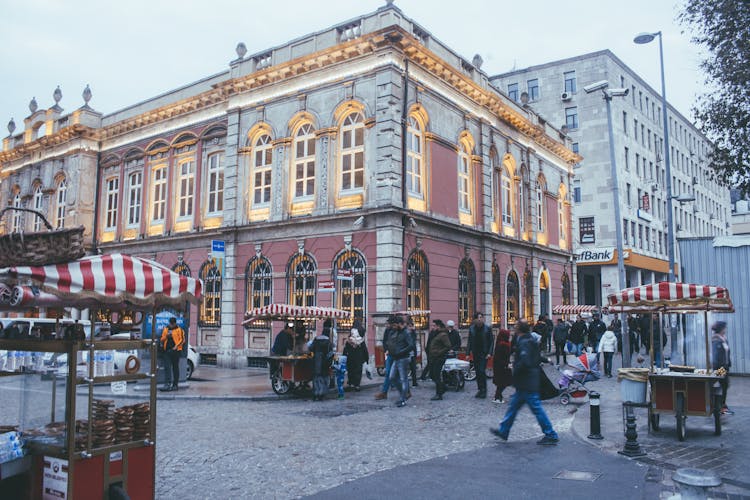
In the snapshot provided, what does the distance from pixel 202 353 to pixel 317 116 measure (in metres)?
10.5

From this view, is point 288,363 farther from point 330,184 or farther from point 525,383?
point 330,184

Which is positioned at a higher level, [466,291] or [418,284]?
[418,284]

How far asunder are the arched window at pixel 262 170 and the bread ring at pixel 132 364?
1818 cm

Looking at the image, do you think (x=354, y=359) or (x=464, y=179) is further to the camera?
(x=464, y=179)

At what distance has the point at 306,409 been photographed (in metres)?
13.0

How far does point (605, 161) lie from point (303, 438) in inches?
1498

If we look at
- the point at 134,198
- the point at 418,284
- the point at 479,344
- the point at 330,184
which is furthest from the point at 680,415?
the point at 134,198

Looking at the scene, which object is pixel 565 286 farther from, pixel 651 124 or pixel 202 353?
pixel 651 124

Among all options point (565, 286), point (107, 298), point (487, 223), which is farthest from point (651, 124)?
point (107, 298)

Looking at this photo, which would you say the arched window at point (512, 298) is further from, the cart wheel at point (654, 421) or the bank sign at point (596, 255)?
the cart wheel at point (654, 421)

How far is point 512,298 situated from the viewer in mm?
28203

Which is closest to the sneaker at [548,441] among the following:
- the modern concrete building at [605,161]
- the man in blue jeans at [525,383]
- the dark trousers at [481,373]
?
the man in blue jeans at [525,383]

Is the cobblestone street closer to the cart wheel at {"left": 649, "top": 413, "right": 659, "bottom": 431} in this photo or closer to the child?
the child

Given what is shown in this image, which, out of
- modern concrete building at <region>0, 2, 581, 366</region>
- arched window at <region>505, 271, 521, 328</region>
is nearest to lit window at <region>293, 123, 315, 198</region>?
modern concrete building at <region>0, 2, 581, 366</region>
